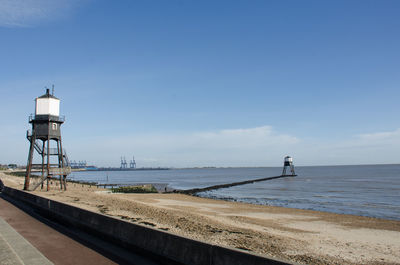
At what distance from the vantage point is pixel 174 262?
25.6ft

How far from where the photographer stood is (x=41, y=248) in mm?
9391

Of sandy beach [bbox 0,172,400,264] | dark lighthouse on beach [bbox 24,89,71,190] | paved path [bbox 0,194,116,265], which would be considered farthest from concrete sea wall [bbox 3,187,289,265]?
dark lighthouse on beach [bbox 24,89,71,190]

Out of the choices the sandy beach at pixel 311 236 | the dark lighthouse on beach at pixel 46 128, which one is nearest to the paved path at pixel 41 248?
the sandy beach at pixel 311 236

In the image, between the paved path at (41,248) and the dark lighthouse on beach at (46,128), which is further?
the dark lighthouse on beach at (46,128)

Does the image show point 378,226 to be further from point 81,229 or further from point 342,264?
point 81,229

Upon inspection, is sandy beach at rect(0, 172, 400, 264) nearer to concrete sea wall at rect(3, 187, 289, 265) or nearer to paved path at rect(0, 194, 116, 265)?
concrete sea wall at rect(3, 187, 289, 265)

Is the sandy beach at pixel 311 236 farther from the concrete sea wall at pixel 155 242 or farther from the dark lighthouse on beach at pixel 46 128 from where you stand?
the dark lighthouse on beach at pixel 46 128

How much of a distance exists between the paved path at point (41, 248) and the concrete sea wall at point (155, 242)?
0.94m

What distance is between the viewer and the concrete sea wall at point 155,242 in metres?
6.64

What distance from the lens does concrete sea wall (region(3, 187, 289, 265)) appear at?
6.64 metres

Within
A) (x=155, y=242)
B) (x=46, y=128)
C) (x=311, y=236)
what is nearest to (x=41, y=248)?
(x=155, y=242)

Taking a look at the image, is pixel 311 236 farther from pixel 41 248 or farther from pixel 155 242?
pixel 41 248

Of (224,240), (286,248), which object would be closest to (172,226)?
(224,240)

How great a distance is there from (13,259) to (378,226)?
2219 cm
